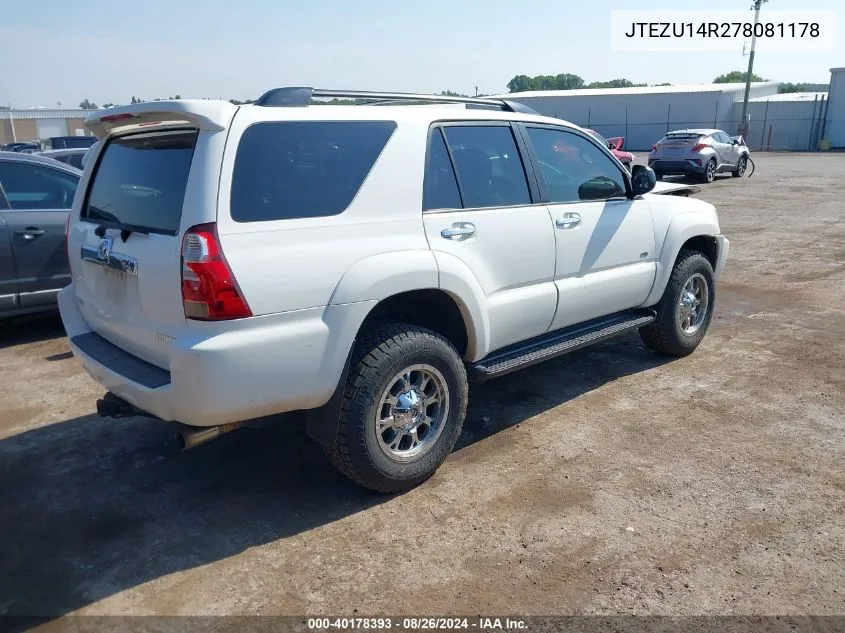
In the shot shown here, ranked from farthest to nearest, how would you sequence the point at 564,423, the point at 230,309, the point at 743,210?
the point at 743,210 < the point at 564,423 < the point at 230,309

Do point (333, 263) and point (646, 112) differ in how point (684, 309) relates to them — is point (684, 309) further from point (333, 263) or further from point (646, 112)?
point (646, 112)

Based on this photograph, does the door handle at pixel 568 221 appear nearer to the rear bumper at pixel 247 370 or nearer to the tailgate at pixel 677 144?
A: the rear bumper at pixel 247 370

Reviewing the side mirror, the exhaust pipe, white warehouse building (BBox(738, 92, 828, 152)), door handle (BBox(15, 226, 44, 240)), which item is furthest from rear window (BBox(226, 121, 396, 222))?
white warehouse building (BBox(738, 92, 828, 152))

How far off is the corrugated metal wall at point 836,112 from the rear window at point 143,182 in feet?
144

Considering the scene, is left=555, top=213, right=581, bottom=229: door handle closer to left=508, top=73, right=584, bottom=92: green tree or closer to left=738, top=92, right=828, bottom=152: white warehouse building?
left=738, top=92, right=828, bottom=152: white warehouse building

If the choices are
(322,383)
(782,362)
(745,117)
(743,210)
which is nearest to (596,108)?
(745,117)

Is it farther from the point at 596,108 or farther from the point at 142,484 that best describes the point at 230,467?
the point at 596,108

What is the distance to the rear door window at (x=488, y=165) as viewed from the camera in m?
4.08

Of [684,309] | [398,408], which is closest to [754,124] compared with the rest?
[684,309]

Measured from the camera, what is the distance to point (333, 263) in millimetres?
3314

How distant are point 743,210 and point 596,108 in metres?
34.9

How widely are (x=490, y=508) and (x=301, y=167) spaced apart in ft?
6.42

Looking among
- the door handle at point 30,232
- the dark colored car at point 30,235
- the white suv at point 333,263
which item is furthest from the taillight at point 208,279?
the door handle at point 30,232

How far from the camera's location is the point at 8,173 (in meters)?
6.42
